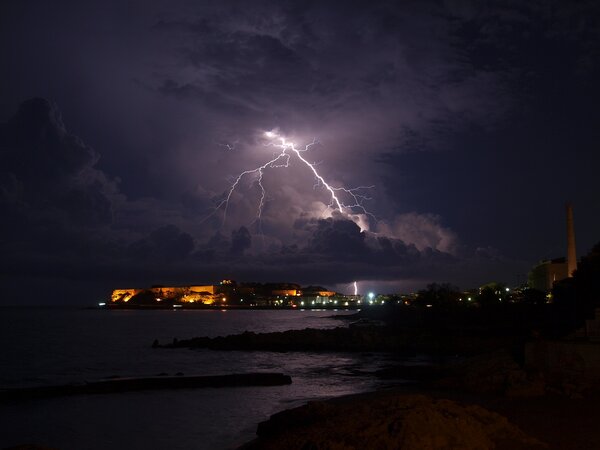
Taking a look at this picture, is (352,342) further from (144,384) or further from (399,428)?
(399,428)

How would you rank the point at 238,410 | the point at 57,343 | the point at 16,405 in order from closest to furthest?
the point at 238,410, the point at 16,405, the point at 57,343

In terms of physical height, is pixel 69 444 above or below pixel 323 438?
below

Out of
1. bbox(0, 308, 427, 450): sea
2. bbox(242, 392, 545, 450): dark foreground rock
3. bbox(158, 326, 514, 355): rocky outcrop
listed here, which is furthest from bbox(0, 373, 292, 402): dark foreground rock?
bbox(158, 326, 514, 355): rocky outcrop

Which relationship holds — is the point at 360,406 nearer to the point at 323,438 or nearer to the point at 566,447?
the point at 323,438

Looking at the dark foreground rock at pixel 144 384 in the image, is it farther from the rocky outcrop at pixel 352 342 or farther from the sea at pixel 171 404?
the rocky outcrop at pixel 352 342

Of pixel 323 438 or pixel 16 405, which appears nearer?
pixel 323 438

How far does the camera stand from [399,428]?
1081 cm

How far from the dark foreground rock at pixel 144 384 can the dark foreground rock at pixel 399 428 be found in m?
15.4

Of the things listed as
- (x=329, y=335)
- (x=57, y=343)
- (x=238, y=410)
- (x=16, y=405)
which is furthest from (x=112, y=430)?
(x=57, y=343)

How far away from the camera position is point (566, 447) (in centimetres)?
1259

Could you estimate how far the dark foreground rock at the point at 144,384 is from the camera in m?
25.8

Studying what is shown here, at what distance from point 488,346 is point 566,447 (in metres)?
32.0

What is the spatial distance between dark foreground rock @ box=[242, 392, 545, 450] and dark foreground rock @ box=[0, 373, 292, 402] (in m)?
15.4

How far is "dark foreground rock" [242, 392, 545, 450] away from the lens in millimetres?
10656
